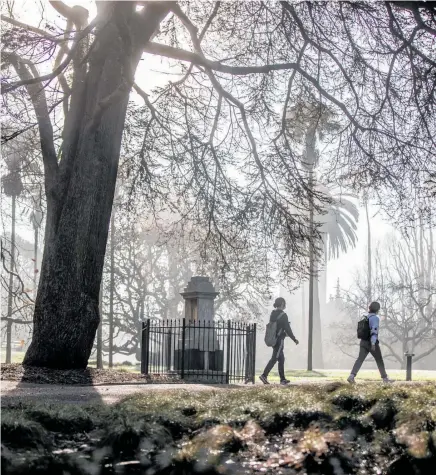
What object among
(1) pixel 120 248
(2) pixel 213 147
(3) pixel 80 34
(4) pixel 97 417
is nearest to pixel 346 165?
(2) pixel 213 147

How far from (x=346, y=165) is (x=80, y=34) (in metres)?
6.18

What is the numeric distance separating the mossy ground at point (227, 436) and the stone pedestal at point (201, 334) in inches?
395

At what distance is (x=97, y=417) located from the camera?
6.54m

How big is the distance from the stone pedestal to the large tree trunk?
472 centimetres

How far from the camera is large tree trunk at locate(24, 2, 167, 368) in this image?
12727 millimetres

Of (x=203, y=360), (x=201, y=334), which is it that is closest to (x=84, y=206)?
(x=203, y=360)

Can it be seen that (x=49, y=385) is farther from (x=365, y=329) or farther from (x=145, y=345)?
(x=365, y=329)

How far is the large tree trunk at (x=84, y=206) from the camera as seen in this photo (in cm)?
1273

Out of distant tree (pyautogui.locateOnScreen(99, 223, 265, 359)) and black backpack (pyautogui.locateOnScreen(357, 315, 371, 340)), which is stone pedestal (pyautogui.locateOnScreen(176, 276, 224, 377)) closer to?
black backpack (pyautogui.locateOnScreen(357, 315, 371, 340))

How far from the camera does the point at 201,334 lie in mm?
19219

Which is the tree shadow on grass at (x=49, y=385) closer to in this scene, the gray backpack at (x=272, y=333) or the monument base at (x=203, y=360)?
the gray backpack at (x=272, y=333)

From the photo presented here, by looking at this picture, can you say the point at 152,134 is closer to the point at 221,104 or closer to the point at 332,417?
the point at 221,104

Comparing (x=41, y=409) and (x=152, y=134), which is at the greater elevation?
(x=152, y=134)

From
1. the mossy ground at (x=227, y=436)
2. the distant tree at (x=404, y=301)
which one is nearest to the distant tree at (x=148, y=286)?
the distant tree at (x=404, y=301)
